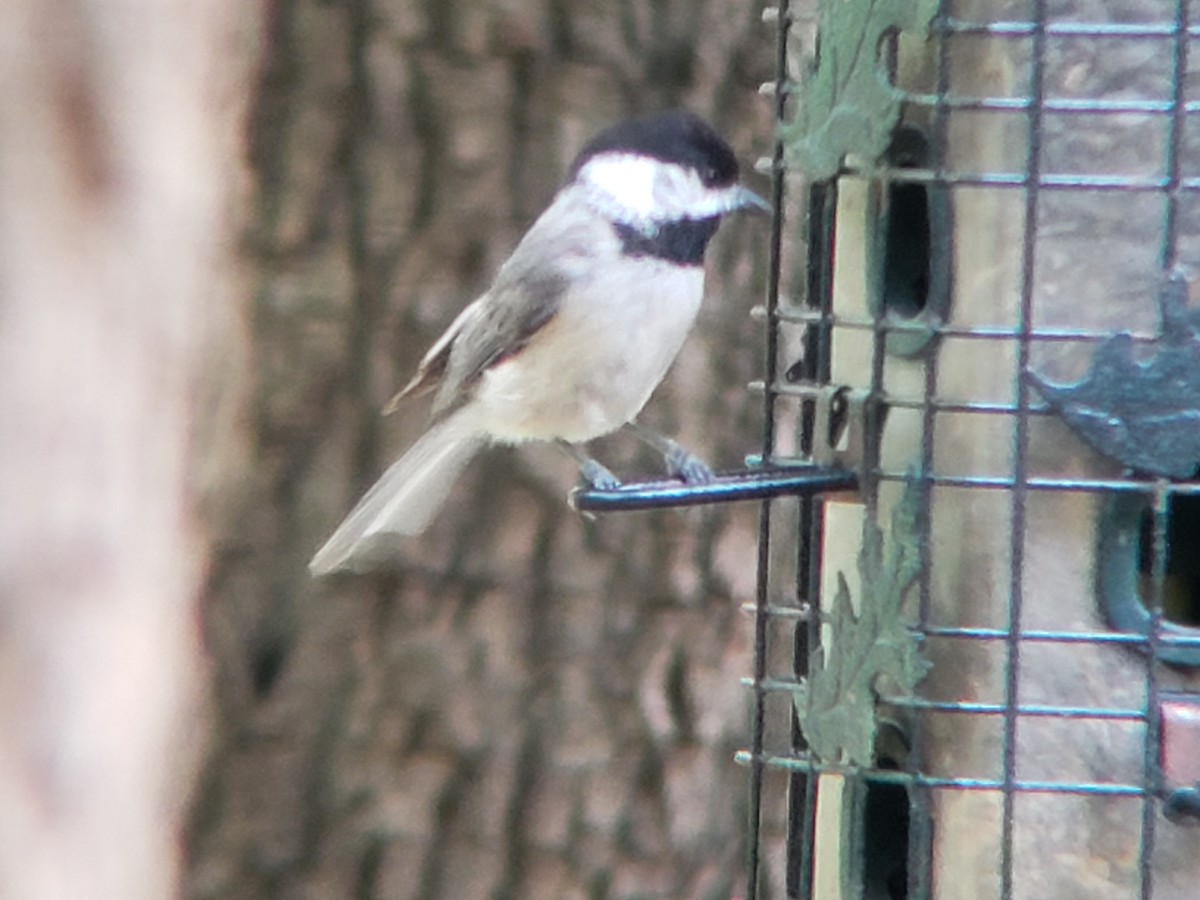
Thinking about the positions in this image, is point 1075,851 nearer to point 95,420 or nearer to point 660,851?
point 660,851

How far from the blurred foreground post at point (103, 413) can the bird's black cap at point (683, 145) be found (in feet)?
3.23

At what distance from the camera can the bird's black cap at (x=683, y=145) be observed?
10.0ft

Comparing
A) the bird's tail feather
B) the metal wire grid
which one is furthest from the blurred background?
the metal wire grid

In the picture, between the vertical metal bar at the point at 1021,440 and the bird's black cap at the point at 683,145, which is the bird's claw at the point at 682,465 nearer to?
the bird's black cap at the point at 683,145

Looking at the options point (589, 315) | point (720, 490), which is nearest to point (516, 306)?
point (589, 315)

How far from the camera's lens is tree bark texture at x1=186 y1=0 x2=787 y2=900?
3.73m

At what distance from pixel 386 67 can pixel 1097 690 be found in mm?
1984

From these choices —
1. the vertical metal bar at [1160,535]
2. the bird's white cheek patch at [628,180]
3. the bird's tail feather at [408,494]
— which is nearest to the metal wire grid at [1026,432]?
the vertical metal bar at [1160,535]

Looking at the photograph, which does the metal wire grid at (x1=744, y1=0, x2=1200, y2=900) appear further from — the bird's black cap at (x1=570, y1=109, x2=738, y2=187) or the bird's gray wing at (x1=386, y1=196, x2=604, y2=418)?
the bird's gray wing at (x1=386, y1=196, x2=604, y2=418)

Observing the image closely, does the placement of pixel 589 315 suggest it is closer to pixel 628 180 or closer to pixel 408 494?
pixel 628 180

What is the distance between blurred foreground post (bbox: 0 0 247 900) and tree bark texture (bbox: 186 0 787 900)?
0.38 feet

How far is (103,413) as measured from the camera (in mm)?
3816

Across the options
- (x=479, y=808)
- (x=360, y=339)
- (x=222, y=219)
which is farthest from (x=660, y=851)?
(x=222, y=219)

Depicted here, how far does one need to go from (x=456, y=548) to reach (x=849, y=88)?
1677 mm
